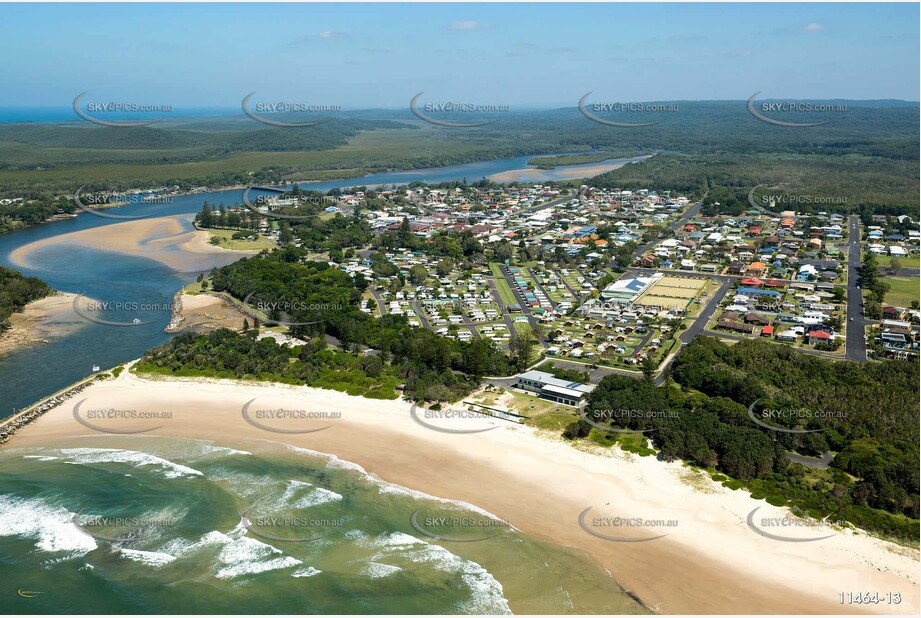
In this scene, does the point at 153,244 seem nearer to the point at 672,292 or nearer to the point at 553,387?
the point at 672,292

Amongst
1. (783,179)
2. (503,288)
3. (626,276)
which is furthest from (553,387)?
(783,179)

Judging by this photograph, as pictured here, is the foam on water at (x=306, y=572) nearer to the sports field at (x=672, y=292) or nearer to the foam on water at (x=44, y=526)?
the foam on water at (x=44, y=526)

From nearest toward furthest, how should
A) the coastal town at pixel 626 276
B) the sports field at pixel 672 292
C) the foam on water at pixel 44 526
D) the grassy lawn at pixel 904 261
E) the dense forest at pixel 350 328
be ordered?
the foam on water at pixel 44 526 → the dense forest at pixel 350 328 → the coastal town at pixel 626 276 → the sports field at pixel 672 292 → the grassy lawn at pixel 904 261

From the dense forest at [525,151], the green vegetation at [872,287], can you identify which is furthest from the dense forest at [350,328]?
the dense forest at [525,151]

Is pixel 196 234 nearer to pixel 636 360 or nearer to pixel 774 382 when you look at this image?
pixel 636 360

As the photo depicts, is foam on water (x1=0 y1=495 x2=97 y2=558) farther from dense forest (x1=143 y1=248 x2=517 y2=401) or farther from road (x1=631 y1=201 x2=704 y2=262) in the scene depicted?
road (x1=631 y1=201 x2=704 y2=262)

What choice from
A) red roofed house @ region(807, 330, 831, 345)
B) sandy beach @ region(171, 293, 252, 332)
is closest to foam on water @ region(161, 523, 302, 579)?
sandy beach @ region(171, 293, 252, 332)
